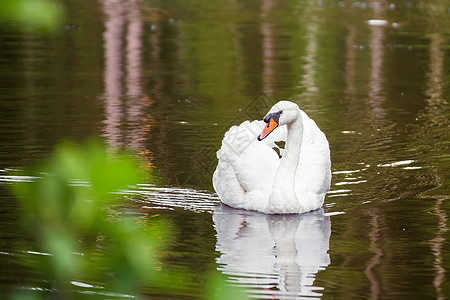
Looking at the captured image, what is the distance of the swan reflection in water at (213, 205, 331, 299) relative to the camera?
5.86 m

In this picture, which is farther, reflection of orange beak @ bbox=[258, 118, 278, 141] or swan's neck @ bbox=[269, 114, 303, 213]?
swan's neck @ bbox=[269, 114, 303, 213]

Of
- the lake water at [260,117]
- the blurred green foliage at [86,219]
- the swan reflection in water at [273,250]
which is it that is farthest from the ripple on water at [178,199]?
the blurred green foliage at [86,219]

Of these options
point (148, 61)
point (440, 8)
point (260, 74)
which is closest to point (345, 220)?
point (260, 74)

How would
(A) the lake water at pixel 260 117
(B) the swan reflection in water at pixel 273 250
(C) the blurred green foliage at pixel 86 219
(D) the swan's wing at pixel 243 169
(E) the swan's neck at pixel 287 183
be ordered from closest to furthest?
(C) the blurred green foliage at pixel 86 219 < (B) the swan reflection in water at pixel 273 250 < (A) the lake water at pixel 260 117 < (E) the swan's neck at pixel 287 183 < (D) the swan's wing at pixel 243 169

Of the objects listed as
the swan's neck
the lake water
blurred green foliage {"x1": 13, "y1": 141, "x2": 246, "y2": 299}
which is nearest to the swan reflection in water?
→ the lake water

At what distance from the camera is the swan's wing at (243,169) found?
26.2 ft

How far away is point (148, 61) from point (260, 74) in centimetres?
241

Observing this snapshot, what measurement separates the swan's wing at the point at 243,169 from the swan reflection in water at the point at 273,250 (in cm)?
16

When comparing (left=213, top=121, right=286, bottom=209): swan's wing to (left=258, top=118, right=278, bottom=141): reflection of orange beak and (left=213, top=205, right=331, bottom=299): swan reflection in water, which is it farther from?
(left=258, top=118, right=278, bottom=141): reflection of orange beak

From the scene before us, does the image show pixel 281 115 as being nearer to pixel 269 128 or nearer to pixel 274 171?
pixel 269 128

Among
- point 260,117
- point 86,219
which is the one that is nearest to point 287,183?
point 260,117

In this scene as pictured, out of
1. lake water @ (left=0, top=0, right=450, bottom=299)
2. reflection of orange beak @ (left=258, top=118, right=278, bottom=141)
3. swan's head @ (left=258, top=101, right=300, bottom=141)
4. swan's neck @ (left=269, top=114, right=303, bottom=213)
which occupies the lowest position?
lake water @ (left=0, top=0, right=450, bottom=299)

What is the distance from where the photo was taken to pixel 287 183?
7773mm

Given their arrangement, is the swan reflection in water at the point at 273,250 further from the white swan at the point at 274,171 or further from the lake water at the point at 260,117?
the white swan at the point at 274,171
